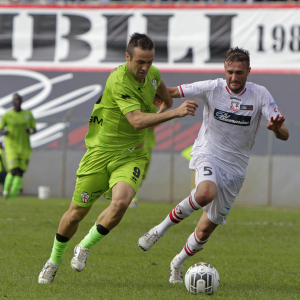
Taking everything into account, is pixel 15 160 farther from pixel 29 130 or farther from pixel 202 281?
pixel 202 281

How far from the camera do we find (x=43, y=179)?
58.3 feet

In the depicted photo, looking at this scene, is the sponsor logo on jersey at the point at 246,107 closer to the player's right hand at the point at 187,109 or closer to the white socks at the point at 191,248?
the player's right hand at the point at 187,109

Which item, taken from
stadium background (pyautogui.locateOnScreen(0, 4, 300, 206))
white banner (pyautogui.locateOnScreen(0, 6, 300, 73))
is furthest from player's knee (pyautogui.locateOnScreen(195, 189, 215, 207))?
white banner (pyautogui.locateOnScreen(0, 6, 300, 73))

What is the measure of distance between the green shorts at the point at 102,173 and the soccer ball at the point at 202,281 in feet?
3.29

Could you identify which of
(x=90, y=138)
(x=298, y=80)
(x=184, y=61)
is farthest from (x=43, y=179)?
(x=90, y=138)

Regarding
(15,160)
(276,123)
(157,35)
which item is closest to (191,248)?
(276,123)

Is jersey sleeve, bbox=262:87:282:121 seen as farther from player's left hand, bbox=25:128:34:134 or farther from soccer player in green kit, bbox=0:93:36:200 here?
soccer player in green kit, bbox=0:93:36:200

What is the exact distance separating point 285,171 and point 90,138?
11.7 meters

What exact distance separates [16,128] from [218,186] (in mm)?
10277

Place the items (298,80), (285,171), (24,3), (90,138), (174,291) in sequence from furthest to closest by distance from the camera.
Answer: (24,3) < (298,80) < (285,171) < (90,138) < (174,291)

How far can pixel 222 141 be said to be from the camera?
5.84 metres

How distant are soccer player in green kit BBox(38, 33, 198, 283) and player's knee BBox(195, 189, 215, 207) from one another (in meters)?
0.62

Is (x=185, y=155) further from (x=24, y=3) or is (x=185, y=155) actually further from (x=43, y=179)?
(x=24, y=3)

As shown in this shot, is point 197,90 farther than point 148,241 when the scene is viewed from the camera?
Yes
